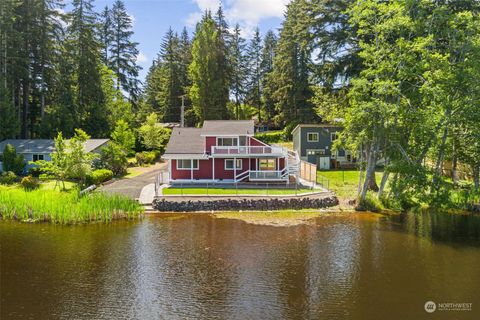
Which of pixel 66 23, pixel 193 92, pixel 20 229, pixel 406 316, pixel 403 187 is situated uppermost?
pixel 66 23

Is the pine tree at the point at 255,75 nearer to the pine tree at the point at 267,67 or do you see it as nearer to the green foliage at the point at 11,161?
the pine tree at the point at 267,67

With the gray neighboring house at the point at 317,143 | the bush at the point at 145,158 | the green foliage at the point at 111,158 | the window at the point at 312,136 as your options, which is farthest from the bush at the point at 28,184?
the window at the point at 312,136

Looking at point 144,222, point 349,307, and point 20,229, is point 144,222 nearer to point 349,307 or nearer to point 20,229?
point 20,229

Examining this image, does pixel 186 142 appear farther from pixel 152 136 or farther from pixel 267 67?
pixel 267 67

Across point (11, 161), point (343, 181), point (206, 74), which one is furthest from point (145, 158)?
point (343, 181)

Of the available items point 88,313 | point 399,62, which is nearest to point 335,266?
point 88,313

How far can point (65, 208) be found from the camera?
26281 millimetres

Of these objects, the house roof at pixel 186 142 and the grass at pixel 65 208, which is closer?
the grass at pixel 65 208

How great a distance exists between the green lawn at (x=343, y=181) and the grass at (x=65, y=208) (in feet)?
56.7

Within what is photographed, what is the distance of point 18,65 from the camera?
156ft

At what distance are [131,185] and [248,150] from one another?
11360 millimetres

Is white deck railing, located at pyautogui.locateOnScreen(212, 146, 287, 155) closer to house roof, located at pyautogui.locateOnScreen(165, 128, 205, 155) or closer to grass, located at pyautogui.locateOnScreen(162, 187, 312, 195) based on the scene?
house roof, located at pyautogui.locateOnScreen(165, 128, 205, 155)

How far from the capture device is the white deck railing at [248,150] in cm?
3559

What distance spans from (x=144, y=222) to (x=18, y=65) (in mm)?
33448
